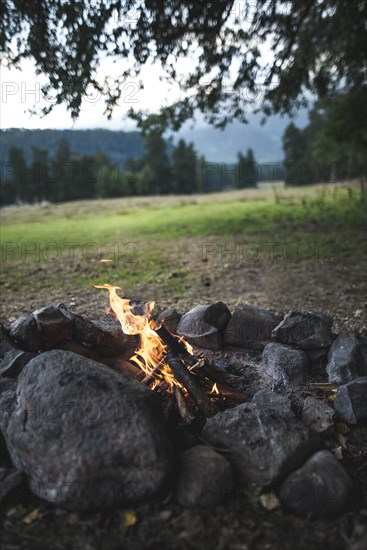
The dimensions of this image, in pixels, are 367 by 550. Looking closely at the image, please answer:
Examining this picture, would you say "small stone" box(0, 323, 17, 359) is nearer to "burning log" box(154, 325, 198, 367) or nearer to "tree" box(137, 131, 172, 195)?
"burning log" box(154, 325, 198, 367)

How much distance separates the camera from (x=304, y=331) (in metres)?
5.11

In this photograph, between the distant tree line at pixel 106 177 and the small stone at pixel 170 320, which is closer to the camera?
the small stone at pixel 170 320

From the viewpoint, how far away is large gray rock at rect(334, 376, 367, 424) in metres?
3.80

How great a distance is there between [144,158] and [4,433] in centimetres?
→ 7306

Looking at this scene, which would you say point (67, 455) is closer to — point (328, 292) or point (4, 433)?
point (4, 433)

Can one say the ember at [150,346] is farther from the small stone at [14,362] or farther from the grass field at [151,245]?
the grass field at [151,245]

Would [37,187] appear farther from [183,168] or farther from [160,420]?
[160,420]

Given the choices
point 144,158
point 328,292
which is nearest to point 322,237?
point 328,292

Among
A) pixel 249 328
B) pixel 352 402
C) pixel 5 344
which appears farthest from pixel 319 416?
pixel 5 344

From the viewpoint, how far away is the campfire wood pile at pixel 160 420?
9.50ft

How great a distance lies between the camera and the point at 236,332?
5.46m

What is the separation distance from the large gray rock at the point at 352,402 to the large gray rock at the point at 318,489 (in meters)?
0.86

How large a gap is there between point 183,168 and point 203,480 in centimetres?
7395

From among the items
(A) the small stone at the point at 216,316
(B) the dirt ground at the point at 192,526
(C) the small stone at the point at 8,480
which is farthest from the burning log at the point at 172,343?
(C) the small stone at the point at 8,480
